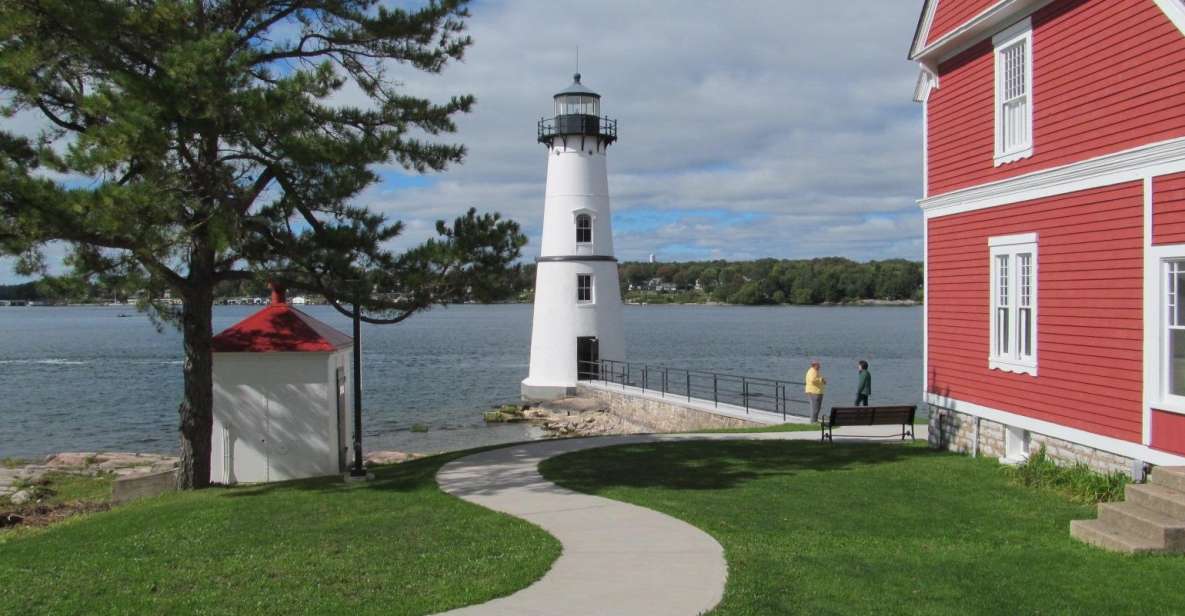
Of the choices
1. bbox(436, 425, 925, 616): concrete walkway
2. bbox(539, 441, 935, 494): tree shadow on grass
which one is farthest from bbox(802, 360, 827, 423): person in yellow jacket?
bbox(436, 425, 925, 616): concrete walkway

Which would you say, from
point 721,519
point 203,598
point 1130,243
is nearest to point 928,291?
point 1130,243

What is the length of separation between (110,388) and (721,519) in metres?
45.1

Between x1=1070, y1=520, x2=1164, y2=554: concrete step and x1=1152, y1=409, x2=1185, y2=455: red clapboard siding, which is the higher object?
x1=1152, y1=409, x2=1185, y2=455: red clapboard siding

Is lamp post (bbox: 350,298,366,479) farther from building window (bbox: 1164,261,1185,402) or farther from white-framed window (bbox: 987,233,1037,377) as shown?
building window (bbox: 1164,261,1185,402)

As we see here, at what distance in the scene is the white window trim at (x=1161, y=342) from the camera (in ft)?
35.0

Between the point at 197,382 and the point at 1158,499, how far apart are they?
41.4 feet

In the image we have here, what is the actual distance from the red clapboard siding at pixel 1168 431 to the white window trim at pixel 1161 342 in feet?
0.28

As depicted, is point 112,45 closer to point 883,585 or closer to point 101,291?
point 101,291

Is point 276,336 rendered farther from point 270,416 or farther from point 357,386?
point 357,386

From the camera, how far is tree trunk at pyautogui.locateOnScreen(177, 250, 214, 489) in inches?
575

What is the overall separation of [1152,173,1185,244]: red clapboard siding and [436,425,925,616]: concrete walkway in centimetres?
599

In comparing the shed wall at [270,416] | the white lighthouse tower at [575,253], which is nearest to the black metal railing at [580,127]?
the white lighthouse tower at [575,253]

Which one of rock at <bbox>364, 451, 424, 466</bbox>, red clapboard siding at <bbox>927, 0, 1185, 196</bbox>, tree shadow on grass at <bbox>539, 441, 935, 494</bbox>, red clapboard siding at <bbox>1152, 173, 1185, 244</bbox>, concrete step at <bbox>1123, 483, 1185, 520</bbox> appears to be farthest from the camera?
rock at <bbox>364, 451, 424, 466</bbox>

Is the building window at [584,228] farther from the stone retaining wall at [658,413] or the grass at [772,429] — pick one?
the grass at [772,429]
